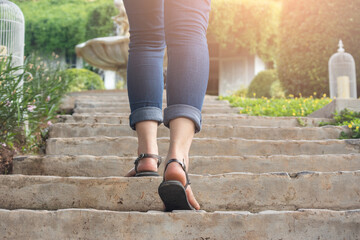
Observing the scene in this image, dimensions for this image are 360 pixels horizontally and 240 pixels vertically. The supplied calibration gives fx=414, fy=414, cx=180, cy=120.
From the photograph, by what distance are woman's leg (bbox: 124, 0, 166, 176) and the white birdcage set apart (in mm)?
2292

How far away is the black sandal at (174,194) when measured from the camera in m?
1.36

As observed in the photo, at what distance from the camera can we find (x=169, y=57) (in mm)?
1548

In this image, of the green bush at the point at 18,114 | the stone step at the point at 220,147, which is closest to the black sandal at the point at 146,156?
the stone step at the point at 220,147

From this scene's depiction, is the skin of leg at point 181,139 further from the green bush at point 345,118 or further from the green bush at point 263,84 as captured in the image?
the green bush at point 263,84

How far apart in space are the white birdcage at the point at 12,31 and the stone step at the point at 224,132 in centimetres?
83

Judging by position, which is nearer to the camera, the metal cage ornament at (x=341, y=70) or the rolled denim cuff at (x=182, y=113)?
the rolled denim cuff at (x=182, y=113)

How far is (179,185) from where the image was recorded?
4.45 feet

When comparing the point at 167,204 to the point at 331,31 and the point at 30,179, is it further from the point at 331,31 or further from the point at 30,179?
the point at 331,31

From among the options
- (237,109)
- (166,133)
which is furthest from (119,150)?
(237,109)

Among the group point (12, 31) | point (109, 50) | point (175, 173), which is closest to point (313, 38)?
point (109, 50)

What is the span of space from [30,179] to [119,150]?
90 centimetres

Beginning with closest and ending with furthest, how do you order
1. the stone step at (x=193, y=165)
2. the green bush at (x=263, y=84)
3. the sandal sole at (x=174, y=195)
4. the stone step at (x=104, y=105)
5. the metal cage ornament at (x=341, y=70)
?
1. the sandal sole at (x=174, y=195)
2. the stone step at (x=193, y=165)
3. the stone step at (x=104, y=105)
4. the metal cage ornament at (x=341, y=70)
5. the green bush at (x=263, y=84)

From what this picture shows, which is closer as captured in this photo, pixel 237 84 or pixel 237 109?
pixel 237 109

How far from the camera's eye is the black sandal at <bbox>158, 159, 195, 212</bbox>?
4.46ft
